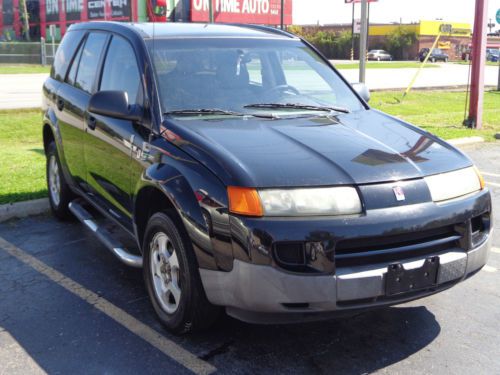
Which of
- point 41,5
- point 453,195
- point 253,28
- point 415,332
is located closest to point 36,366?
point 415,332

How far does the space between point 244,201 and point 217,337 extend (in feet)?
3.37

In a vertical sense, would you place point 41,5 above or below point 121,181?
above

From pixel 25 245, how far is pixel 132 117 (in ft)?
6.92

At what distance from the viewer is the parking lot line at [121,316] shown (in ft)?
11.4

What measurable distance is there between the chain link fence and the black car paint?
36858 mm

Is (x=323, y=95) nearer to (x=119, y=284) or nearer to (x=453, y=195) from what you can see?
(x=453, y=195)

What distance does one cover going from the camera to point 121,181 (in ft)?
14.3

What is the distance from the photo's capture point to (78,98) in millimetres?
5289

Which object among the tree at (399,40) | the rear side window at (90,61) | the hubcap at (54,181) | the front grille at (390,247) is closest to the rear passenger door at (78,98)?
the rear side window at (90,61)

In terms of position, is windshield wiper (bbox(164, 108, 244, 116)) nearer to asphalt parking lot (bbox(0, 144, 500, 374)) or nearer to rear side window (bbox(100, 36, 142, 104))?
rear side window (bbox(100, 36, 142, 104))

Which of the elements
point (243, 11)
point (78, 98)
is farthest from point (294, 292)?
point (243, 11)

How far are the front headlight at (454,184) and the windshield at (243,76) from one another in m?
1.20

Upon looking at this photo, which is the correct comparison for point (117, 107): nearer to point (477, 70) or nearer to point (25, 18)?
point (477, 70)

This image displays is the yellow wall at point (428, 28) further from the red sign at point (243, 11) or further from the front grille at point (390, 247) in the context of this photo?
the front grille at point (390, 247)
